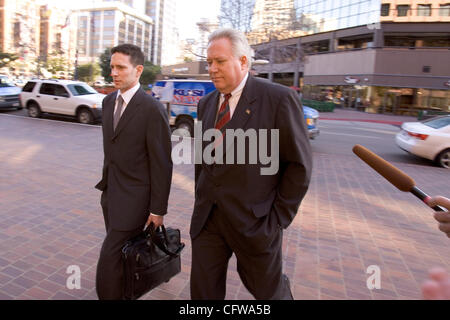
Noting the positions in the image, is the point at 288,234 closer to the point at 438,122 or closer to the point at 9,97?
the point at 438,122

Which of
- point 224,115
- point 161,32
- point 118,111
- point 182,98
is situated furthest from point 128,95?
point 161,32

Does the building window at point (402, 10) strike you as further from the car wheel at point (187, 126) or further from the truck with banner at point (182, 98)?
the car wheel at point (187, 126)

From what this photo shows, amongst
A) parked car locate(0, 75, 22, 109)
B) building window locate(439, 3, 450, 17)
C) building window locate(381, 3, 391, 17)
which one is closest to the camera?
parked car locate(0, 75, 22, 109)

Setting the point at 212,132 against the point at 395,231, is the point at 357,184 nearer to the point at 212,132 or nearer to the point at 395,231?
the point at 395,231

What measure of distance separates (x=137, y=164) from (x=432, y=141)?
9437 millimetres

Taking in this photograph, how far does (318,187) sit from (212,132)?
4.99m

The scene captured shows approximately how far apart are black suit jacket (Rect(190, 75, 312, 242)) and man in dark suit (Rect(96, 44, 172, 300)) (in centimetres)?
56

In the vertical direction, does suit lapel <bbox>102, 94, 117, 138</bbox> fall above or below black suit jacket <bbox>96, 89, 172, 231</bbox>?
above

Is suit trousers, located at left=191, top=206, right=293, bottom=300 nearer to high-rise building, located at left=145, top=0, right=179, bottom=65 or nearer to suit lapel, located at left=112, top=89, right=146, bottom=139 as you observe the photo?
suit lapel, located at left=112, top=89, right=146, bottom=139

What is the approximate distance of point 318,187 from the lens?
684cm

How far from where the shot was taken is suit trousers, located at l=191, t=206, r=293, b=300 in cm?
216

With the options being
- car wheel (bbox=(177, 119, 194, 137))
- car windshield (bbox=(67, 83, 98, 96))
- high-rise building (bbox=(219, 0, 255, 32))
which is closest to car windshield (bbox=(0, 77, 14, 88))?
car windshield (bbox=(67, 83, 98, 96))

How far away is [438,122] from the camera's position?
10.2 m
